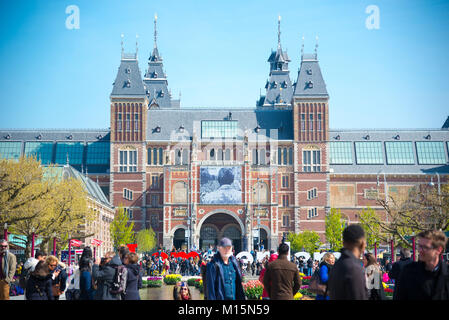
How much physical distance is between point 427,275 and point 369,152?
71211 mm

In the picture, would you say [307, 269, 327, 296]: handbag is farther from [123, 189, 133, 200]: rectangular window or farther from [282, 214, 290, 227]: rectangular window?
[123, 189, 133, 200]: rectangular window

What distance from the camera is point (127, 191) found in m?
71.5

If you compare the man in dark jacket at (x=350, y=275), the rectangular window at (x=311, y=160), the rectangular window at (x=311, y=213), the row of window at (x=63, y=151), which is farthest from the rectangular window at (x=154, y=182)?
the man in dark jacket at (x=350, y=275)

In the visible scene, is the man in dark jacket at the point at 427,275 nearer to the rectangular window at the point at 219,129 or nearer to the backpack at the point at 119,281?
the backpack at the point at 119,281

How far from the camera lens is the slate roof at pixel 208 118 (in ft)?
243

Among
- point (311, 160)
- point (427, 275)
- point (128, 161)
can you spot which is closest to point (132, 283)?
point (427, 275)

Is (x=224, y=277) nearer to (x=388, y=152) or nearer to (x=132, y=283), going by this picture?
(x=132, y=283)

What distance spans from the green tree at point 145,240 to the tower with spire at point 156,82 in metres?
25.1

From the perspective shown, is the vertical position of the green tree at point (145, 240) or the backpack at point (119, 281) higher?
the green tree at point (145, 240)

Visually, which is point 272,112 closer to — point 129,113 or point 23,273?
point 129,113

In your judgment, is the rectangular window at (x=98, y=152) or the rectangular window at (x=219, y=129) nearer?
the rectangular window at (x=219, y=129)

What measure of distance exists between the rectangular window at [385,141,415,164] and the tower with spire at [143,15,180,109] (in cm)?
3229

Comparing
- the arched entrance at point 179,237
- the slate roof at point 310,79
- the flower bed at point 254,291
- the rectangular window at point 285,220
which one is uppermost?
the slate roof at point 310,79
